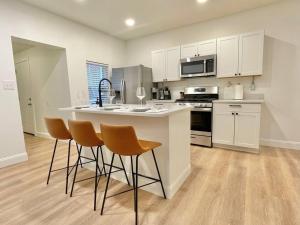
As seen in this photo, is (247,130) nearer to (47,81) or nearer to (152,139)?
(152,139)

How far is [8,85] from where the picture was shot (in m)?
2.91

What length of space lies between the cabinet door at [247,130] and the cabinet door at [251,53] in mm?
874

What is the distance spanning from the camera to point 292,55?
10.7 ft

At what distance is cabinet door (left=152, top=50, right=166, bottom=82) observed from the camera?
439cm

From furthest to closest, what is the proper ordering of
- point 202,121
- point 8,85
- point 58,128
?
point 202,121 → point 8,85 → point 58,128

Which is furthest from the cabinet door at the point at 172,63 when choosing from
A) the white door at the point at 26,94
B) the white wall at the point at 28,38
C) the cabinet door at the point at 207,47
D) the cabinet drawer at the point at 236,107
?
the white door at the point at 26,94

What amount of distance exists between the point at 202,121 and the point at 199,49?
1609 millimetres

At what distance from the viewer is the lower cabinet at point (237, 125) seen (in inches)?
123

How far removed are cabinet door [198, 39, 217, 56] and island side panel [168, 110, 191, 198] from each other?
6.79 feet

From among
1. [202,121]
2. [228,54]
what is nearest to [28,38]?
[202,121]

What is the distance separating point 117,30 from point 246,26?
3.01 metres

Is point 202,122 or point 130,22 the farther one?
point 130,22

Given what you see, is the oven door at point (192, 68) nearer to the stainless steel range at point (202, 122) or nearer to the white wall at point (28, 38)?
the stainless steel range at point (202, 122)

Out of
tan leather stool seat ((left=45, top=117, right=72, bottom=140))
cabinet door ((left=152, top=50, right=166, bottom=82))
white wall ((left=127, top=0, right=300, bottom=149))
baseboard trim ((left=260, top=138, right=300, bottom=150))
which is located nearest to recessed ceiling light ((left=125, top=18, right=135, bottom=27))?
cabinet door ((left=152, top=50, right=166, bottom=82))
